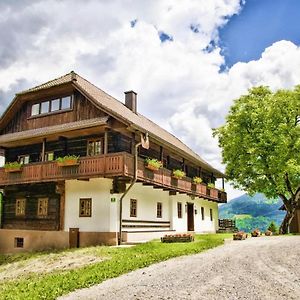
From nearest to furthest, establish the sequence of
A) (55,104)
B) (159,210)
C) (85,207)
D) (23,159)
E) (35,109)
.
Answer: (85,207), (55,104), (35,109), (23,159), (159,210)

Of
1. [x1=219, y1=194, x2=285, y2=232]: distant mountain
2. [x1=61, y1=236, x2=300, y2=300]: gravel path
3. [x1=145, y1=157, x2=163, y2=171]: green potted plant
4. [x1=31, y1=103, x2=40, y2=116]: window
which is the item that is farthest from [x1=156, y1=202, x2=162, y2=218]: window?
[x1=219, y1=194, x2=285, y2=232]: distant mountain

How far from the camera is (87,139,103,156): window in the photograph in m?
23.2

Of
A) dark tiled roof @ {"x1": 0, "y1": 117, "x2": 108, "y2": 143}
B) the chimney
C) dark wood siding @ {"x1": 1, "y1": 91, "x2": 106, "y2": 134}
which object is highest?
the chimney

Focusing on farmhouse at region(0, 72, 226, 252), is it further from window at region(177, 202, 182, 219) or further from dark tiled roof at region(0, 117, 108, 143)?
window at region(177, 202, 182, 219)

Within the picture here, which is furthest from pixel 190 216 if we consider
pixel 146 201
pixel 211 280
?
pixel 211 280

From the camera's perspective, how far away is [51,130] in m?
23.0

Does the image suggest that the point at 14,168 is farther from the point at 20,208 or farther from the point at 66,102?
the point at 66,102

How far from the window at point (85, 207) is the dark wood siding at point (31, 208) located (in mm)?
1800

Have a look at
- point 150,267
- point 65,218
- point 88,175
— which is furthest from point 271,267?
point 65,218

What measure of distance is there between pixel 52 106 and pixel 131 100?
264 inches

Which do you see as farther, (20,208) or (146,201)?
(20,208)

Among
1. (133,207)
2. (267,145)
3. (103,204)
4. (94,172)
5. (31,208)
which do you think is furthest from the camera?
(267,145)

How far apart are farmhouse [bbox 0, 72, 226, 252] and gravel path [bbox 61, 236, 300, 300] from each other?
710 cm

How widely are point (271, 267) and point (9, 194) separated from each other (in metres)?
18.9
